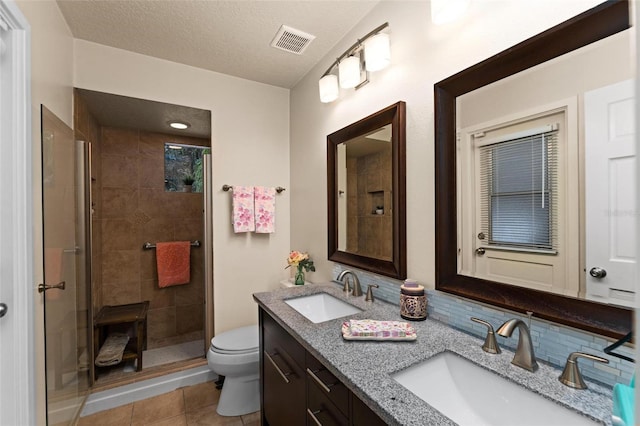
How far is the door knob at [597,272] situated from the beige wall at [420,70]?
1.77 ft

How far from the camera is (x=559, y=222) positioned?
85 cm

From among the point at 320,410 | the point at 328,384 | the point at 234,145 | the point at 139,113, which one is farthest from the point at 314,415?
the point at 139,113

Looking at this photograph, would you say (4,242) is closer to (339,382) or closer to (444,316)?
(339,382)

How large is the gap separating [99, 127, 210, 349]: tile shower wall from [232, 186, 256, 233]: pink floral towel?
3.09ft

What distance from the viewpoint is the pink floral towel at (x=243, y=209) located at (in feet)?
7.50

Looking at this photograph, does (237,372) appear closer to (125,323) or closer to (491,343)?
(125,323)

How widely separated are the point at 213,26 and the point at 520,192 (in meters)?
1.88

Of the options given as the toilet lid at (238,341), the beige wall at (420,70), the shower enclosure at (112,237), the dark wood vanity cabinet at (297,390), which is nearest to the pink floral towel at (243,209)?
the shower enclosure at (112,237)

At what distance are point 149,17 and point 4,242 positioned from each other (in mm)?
1399

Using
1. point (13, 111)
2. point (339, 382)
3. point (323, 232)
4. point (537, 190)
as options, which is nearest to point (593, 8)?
point (537, 190)

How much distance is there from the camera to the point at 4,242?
3.53 feet

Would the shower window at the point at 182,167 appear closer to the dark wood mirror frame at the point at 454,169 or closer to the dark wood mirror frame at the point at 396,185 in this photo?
the dark wood mirror frame at the point at 396,185

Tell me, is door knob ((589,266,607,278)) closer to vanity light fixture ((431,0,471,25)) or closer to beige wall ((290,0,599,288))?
beige wall ((290,0,599,288))

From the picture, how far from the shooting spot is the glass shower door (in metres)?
1.35
